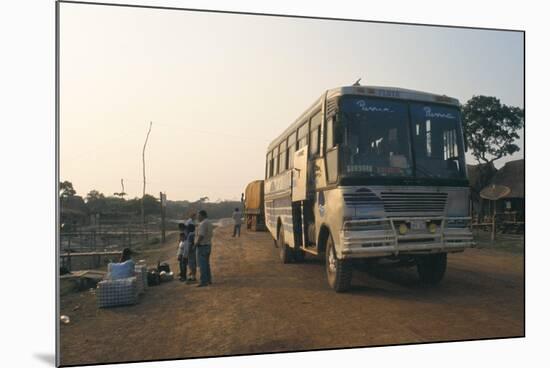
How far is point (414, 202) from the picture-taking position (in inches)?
265

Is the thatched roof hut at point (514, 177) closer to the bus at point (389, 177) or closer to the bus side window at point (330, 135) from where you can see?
the bus at point (389, 177)

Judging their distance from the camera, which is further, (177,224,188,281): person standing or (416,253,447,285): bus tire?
(177,224,188,281): person standing

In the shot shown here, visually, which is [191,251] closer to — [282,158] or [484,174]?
[282,158]

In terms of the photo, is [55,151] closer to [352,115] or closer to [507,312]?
[352,115]

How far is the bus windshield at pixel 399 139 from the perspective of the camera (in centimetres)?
666

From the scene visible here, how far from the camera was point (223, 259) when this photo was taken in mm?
10914

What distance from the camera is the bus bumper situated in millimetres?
6465

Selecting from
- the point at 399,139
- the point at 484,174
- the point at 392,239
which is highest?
the point at 399,139

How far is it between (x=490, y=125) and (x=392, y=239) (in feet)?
18.5

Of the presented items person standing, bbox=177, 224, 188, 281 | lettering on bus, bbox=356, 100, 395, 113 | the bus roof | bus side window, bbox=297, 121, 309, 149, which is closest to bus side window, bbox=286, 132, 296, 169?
bus side window, bbox=297, 121, 309, 149

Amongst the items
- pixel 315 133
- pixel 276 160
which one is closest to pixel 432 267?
pixel 315 133

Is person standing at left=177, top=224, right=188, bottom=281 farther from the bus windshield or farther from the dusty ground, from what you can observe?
the bus windshield

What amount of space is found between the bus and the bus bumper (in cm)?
1

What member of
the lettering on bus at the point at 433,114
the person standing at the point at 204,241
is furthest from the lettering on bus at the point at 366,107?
the person standing at the point at 204,241
